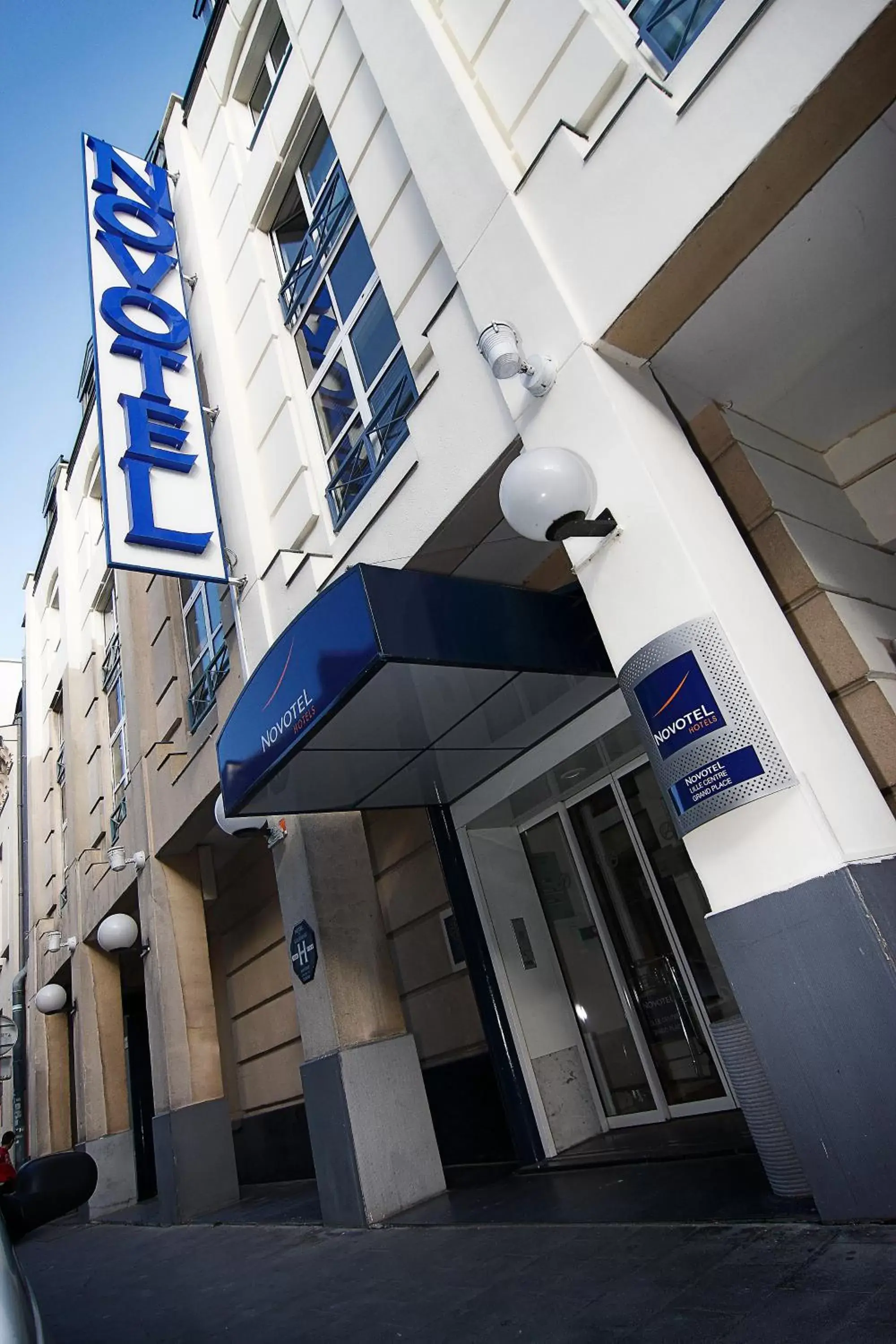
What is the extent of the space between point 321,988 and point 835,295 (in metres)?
5.80

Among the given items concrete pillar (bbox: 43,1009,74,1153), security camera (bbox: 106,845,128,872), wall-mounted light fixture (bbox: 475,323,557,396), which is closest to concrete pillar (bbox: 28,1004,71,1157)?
concrete pillar (bbox: 43,1009,74,1153)

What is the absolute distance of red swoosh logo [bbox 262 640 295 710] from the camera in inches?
182

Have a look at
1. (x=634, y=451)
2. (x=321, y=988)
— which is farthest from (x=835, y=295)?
(x=321, y=988)

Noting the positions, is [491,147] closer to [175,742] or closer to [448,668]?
[448,668]

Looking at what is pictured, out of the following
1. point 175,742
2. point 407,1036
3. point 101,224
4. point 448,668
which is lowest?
point 407,1036

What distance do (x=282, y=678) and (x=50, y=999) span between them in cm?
1139

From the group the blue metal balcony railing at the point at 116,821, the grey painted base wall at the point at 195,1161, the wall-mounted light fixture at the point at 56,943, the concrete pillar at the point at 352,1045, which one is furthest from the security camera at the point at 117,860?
the wall-mounted light fixture at the point at 56,943

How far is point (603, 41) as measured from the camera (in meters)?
4.34

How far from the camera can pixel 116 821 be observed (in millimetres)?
12234

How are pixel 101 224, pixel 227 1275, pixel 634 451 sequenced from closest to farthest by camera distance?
pixel 634 451
pixel 227 1275
pixel 101 224

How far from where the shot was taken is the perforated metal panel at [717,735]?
3.25 m

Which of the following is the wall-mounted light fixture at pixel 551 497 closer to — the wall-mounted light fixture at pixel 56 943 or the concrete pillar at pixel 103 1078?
the concrete pillar at pixel 103 1078

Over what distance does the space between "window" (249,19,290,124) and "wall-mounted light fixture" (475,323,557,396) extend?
252 inches

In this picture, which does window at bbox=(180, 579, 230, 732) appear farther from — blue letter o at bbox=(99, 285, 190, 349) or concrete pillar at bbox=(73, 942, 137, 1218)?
concrete pillar at bbox=(73, 942, 137, 1218)
